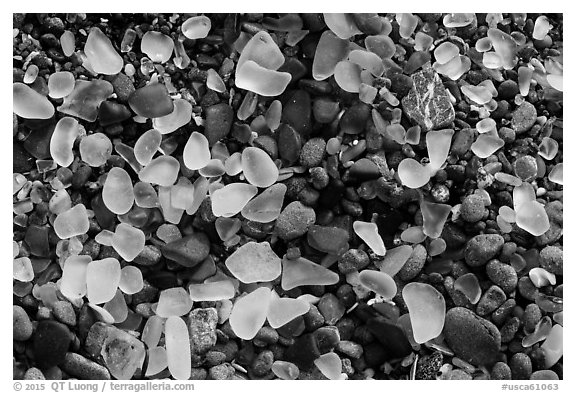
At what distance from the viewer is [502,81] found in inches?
36.1

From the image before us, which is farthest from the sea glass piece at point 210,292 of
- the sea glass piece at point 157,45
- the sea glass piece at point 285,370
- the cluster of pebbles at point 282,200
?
the sea glass piece at point 157,45

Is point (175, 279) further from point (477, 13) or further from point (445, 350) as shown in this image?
point (477, 13)

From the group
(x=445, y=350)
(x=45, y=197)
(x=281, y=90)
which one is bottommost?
(x=445, y=350)

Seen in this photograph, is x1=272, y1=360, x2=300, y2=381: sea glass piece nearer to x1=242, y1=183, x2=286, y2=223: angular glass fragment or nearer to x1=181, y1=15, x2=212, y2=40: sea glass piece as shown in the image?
x1=242, y1=183, x2=286, y2=223: angular glass fragment

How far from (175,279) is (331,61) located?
0.35 metres

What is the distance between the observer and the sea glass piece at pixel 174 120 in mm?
887

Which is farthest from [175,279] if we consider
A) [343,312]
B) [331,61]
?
[331,61]

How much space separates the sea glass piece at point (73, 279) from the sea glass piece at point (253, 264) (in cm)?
19

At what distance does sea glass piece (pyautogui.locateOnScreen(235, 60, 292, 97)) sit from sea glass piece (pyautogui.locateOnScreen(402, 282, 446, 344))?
313 mm

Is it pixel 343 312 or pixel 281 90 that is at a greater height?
pixel 281 90

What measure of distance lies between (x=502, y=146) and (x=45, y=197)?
611mm

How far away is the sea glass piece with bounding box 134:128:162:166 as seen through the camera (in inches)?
34.7

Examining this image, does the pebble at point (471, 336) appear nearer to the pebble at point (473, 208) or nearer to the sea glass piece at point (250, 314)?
the pebble at point (473, 208)

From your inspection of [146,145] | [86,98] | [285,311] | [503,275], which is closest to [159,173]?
[146,145]
